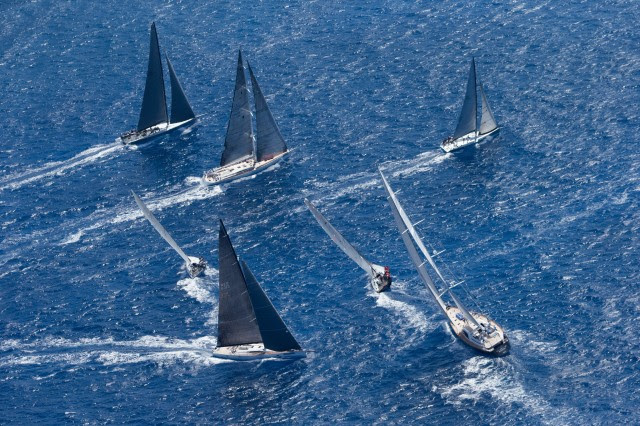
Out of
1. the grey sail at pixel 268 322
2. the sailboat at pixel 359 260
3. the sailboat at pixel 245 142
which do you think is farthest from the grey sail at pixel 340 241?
the sailboat at pixel 245 142

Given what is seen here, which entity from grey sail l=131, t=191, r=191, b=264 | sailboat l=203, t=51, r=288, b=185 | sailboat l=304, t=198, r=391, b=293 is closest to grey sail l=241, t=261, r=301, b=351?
sailboat l=304, t=198, r=391, b=293

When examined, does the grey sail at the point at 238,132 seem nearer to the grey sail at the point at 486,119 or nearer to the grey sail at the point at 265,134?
the grey sail at the point at 265,134

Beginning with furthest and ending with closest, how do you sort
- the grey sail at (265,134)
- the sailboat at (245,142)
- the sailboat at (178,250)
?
the grey sail at (265,134) → the sailboat at (245,142) → the sailboat at (178,250)

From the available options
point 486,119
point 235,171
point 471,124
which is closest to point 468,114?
point 471,124

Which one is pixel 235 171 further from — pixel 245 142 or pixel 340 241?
pixel 340 241

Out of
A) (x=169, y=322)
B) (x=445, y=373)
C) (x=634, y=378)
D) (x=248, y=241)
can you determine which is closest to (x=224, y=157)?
(x=248, y=241)

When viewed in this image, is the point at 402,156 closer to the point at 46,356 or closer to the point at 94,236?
the point at 94,236

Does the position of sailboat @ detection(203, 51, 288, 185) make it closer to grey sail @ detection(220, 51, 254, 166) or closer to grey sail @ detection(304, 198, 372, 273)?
grey sail @ detection(220, 51, 254, 166)
